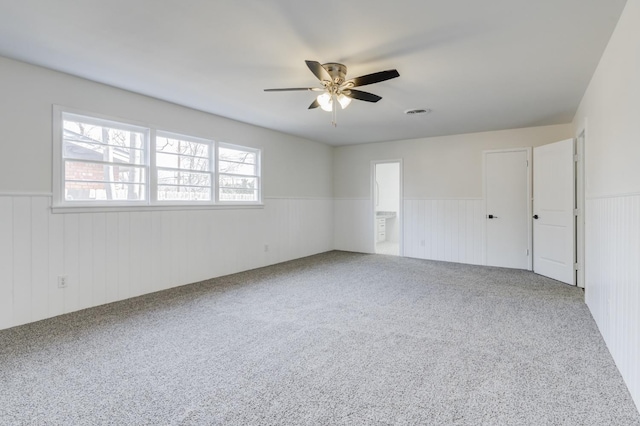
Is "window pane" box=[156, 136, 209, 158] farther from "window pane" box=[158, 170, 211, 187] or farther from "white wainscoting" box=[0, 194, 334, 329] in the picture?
"white wainscoting" box=[0, 194, 334, 329]

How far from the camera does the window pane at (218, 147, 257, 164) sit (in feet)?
16.6

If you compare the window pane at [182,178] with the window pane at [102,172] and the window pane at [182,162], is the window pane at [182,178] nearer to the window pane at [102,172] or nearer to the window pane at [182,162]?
the window pane at [182,162]

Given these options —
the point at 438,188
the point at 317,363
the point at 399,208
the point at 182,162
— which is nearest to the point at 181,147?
the point at 182,162

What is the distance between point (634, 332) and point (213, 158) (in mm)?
4748

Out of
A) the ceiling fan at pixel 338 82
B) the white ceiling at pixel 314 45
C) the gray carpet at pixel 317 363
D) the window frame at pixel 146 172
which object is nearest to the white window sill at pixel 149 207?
the window frame at pixel 146 172

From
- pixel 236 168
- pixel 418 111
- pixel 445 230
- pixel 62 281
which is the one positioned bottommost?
pixel 62 281

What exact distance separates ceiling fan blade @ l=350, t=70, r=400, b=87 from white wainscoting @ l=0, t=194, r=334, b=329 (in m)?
2.93

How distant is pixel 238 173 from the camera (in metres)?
5.34

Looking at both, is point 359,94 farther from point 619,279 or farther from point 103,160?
point 103,160

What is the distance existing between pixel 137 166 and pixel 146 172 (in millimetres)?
129

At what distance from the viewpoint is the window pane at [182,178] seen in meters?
4.28

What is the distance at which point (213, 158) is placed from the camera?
486cm

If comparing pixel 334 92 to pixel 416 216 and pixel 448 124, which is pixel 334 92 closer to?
pixel 448 124

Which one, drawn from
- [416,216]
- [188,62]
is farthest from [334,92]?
[416,216]
